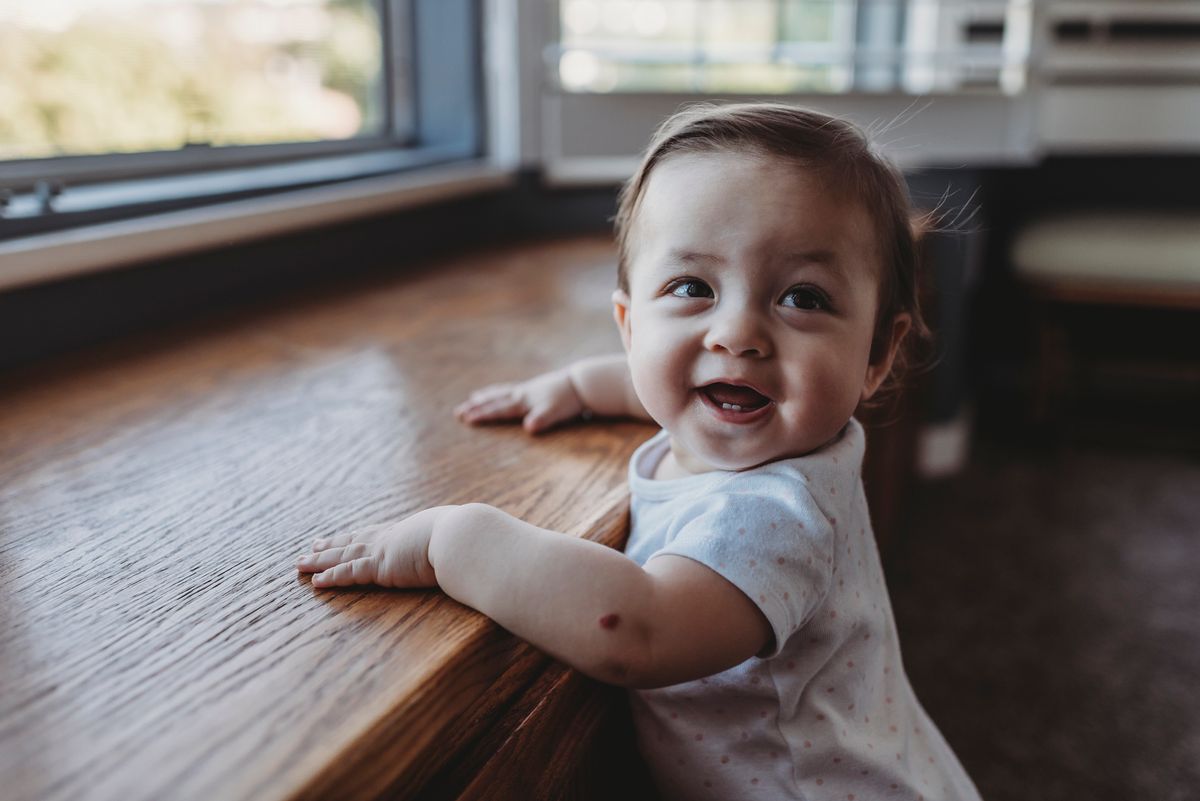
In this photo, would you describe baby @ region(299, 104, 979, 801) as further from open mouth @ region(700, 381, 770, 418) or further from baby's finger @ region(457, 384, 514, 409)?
baby's finger @ region(457, 384, 514, 409)

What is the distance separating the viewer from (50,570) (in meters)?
0.51

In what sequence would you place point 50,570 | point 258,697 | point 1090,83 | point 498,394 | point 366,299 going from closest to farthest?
point 258,697 → point 50,570 → point 498,394 → point 366,299 → point 1090,83

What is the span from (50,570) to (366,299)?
2.49ft

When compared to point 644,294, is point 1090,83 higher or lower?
higher

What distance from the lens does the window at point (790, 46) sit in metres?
1.72

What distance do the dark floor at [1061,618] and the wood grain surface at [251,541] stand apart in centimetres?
83

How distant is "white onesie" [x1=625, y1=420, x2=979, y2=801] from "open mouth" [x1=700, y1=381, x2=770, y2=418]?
35 millimetres

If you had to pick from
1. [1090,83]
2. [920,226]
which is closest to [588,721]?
[920,226]

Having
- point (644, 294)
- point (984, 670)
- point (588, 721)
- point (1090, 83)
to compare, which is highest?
point (1090, 83)

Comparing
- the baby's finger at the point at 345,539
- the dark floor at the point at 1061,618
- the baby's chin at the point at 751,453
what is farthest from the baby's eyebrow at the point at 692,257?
the dark floor at the point at 1061,618

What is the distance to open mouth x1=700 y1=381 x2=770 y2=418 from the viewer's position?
1.81 feet

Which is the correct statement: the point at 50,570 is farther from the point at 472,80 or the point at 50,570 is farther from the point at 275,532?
the point at 472,80

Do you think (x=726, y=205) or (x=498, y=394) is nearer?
(x=726, y=205)

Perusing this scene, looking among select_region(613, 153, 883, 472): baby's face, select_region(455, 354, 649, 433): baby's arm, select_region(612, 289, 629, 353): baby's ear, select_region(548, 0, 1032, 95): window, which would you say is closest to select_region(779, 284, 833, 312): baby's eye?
select_region(613, 153, 883, 472): baby's face
